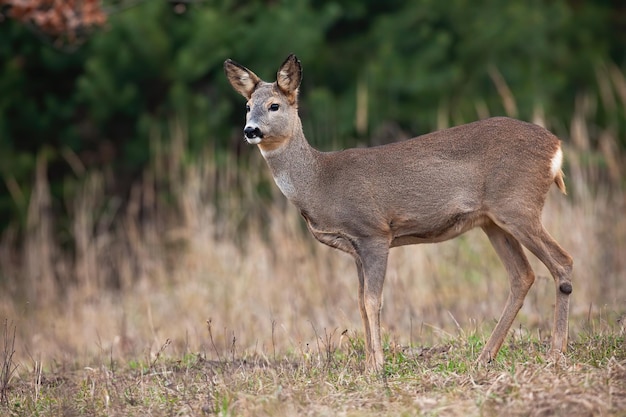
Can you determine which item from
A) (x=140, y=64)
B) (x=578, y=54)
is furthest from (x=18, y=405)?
(x=578, y=54)

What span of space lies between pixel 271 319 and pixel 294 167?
1631 mm

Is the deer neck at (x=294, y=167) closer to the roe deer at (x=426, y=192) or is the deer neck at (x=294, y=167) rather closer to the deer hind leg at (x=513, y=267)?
the roe deer at (x=426, y=192)

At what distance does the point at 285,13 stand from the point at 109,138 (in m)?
2.89

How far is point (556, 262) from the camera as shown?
248 inches

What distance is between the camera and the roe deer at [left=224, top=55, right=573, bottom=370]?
A: 248 inches

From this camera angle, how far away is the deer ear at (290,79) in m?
6.80

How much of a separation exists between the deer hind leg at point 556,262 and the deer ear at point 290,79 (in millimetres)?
1719

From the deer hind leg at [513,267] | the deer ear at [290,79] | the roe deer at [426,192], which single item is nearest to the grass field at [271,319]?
the deer hind leg at [513,267]

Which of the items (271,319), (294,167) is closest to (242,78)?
(294,167)

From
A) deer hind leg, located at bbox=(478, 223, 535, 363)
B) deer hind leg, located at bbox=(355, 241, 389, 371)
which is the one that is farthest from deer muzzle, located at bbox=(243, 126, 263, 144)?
deer hind leg, located at bbox=(478, 223, 535, 363)

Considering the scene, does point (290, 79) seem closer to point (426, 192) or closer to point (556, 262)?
point (426, 192)

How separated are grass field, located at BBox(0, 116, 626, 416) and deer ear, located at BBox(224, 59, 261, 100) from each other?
5.12ft

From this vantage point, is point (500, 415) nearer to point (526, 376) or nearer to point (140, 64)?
point (526, 376)

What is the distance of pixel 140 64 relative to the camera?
13.7 metres
